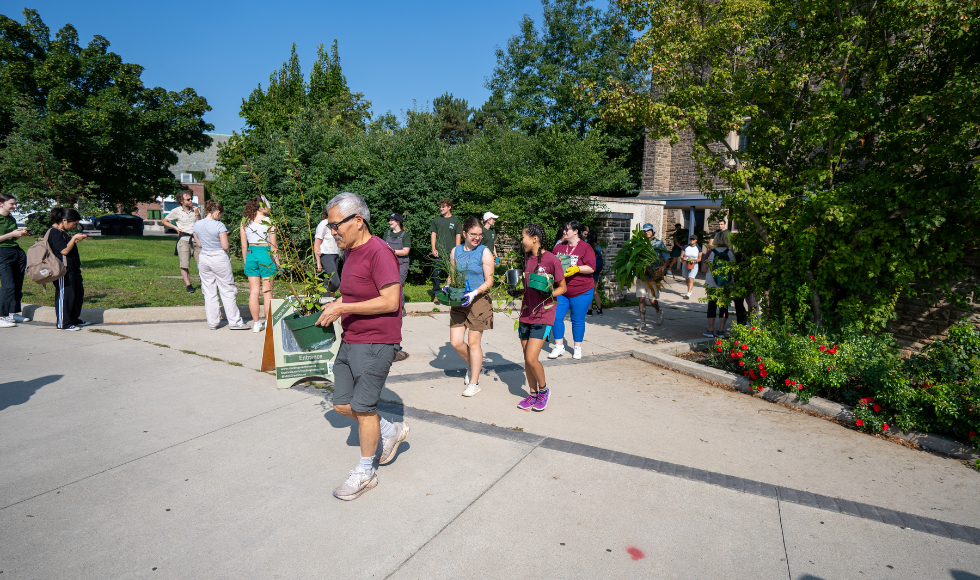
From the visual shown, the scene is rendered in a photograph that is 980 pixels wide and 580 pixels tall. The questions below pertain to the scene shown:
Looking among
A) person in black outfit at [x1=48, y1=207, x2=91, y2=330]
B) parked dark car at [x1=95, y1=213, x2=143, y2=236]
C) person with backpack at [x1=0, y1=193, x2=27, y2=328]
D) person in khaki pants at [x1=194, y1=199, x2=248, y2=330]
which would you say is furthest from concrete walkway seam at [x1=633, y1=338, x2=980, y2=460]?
parked dark car at [x1=95, y1=213, x2=143, y2=236]

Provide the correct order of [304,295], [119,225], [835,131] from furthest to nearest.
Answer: [119,225], [835,131], [304,295]

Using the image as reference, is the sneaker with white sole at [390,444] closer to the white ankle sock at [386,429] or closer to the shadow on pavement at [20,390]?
the white ankle sock at [386,429]

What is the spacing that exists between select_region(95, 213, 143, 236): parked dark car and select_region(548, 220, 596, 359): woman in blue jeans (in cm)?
4252

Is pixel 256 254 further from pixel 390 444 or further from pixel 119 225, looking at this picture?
pixel 119 225

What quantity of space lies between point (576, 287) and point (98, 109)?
31.6 m

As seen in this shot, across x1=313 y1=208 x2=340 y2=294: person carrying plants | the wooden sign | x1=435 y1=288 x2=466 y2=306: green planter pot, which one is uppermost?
x1=313 y1=208 x2=340 y2=294: person carrying plants

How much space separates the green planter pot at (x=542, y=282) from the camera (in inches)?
197

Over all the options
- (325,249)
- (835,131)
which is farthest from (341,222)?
(835,131)

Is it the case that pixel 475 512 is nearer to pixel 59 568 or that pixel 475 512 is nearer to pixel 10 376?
pixel 59 568

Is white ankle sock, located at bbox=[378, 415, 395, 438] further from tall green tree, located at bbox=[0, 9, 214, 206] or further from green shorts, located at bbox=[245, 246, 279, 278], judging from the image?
tall green tree, located at bbox=[0, 9, 214, 206]

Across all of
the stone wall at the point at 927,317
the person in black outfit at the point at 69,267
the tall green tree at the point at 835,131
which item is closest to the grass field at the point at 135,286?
the person in black outfit at the point at 69,267

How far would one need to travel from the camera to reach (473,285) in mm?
5309

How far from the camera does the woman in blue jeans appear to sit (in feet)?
22.1

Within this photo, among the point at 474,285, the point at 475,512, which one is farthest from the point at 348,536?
the point at 474,285
